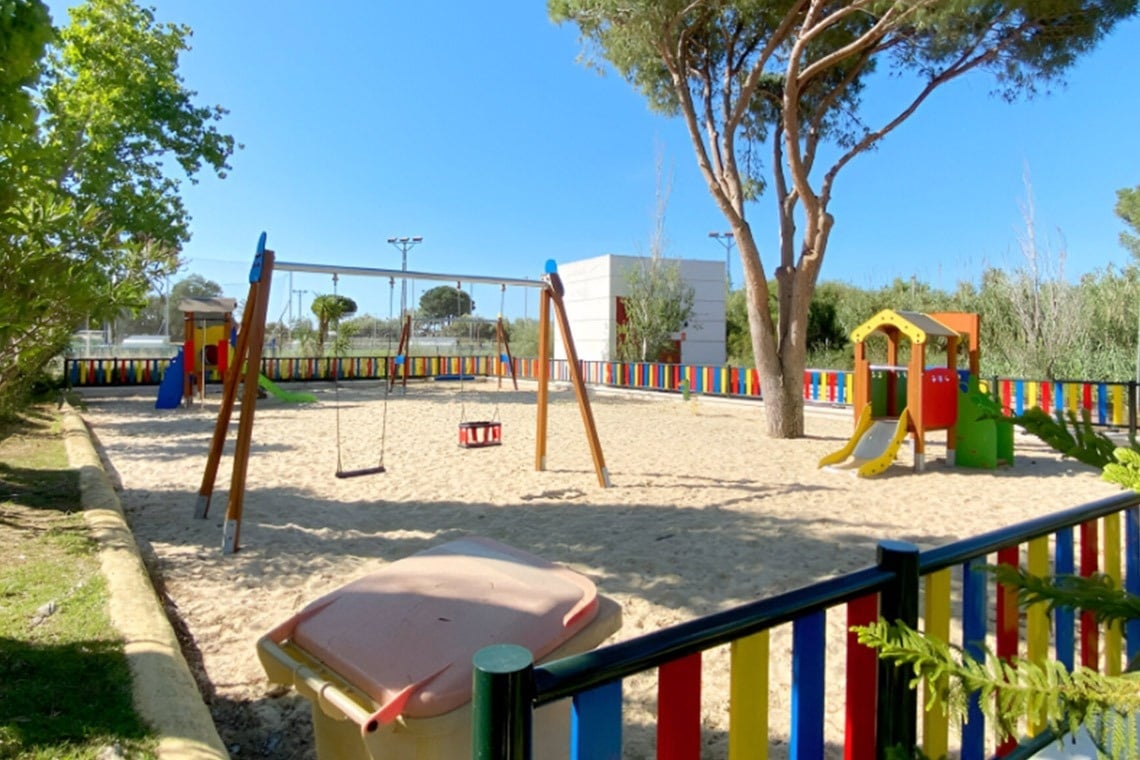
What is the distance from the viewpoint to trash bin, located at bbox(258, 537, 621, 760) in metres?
1.59

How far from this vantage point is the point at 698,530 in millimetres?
5270

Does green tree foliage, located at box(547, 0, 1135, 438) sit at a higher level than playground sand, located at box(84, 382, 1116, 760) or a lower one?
higher

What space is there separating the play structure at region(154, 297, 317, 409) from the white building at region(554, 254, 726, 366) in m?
12.2

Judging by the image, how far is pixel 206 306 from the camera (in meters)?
16.0

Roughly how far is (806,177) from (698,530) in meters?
6.82

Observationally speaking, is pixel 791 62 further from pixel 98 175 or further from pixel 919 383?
pixel 98 175

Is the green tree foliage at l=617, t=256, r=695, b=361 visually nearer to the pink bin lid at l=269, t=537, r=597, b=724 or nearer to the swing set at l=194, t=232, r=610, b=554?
the swing set at l=194, t=232, r=610, b=554

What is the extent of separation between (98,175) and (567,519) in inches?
535

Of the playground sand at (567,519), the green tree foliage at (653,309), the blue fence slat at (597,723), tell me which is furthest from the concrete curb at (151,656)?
the green tree foliage at (653,309)

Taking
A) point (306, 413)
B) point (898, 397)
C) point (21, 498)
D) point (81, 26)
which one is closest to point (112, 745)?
point (21, 498)

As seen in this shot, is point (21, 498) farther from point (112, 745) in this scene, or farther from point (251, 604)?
point (112, 745)

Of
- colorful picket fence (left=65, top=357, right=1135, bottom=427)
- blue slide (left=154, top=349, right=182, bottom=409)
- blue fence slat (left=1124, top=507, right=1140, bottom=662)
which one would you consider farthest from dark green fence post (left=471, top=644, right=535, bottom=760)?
blue slide (left=154, top=349, right=182, bottom=409)

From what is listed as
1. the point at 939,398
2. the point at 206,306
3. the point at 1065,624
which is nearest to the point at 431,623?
the point at 1065,624

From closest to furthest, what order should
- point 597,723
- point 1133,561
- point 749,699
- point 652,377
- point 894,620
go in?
point 597,723 → point 749,699 → point 894,620 → point 1133,561 → point 652,377
